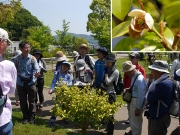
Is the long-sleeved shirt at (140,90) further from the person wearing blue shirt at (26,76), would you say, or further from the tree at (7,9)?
the tree at (7,9)

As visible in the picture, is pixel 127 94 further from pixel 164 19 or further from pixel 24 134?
pixel 24 134

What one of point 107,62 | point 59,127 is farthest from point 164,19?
point 59,127

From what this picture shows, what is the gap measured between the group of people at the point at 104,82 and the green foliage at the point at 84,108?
50cm

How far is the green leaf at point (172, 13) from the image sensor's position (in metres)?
3.57

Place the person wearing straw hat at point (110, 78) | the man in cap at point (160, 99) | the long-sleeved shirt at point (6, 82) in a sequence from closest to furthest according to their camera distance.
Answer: the long-sleeved shirt at point (6, 82) < the man in cap at point (160, 99) < the person wearing straw hat at point (110, 78)

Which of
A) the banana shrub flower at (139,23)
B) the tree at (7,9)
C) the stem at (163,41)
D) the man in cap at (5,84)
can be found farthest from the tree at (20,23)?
the man in cap at (5,84)

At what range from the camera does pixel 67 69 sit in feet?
18.4

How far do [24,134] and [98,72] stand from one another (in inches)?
75.1

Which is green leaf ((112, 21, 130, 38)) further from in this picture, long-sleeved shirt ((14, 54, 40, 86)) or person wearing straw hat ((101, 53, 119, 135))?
long-sleeved shirt ((14, 54, 40, 86))

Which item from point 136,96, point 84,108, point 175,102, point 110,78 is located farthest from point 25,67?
point 175,102

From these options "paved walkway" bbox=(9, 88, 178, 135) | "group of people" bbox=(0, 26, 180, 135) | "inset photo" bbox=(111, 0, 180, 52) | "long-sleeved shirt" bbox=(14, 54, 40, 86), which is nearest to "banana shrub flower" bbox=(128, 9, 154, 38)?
"inset photo" bbox=(111, 0, 180, 52)

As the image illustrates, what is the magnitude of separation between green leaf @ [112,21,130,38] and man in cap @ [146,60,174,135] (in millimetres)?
676

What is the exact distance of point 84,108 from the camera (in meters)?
3.86

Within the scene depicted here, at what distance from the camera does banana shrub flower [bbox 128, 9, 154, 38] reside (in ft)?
11.7
